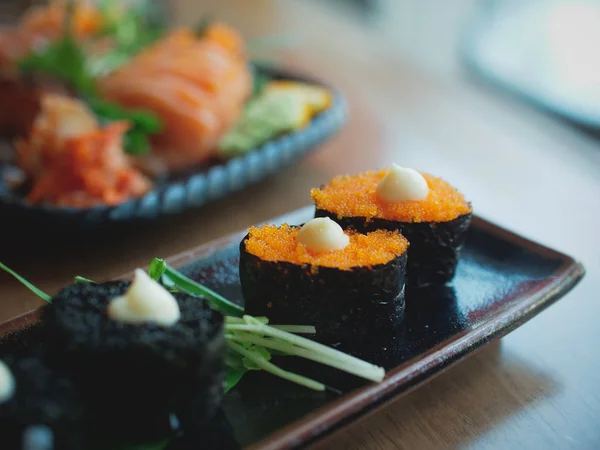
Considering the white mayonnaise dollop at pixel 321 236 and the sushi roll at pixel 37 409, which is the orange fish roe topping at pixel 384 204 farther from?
the sushi roll at pixel 37 409

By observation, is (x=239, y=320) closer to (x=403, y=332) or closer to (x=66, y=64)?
(x=403, y=332)

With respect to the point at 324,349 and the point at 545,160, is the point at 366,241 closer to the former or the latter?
the point at 324,349

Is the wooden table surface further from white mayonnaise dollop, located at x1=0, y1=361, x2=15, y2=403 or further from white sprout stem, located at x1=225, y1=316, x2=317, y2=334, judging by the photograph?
white mayonnaise dollop, located at x1=0, y1=361, x2=15, y2=403

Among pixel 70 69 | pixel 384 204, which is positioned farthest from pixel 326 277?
pixel 70 69

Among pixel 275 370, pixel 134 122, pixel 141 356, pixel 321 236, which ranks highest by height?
pixel 321 236

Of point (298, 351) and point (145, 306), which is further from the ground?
point (145, 306)

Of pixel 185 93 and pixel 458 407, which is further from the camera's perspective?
pixel 185 93

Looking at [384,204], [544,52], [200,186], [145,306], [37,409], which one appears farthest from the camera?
[544,52]

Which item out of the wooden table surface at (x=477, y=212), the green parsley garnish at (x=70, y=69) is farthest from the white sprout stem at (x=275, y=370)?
the green parsley garnish at (x=70, y=69)
